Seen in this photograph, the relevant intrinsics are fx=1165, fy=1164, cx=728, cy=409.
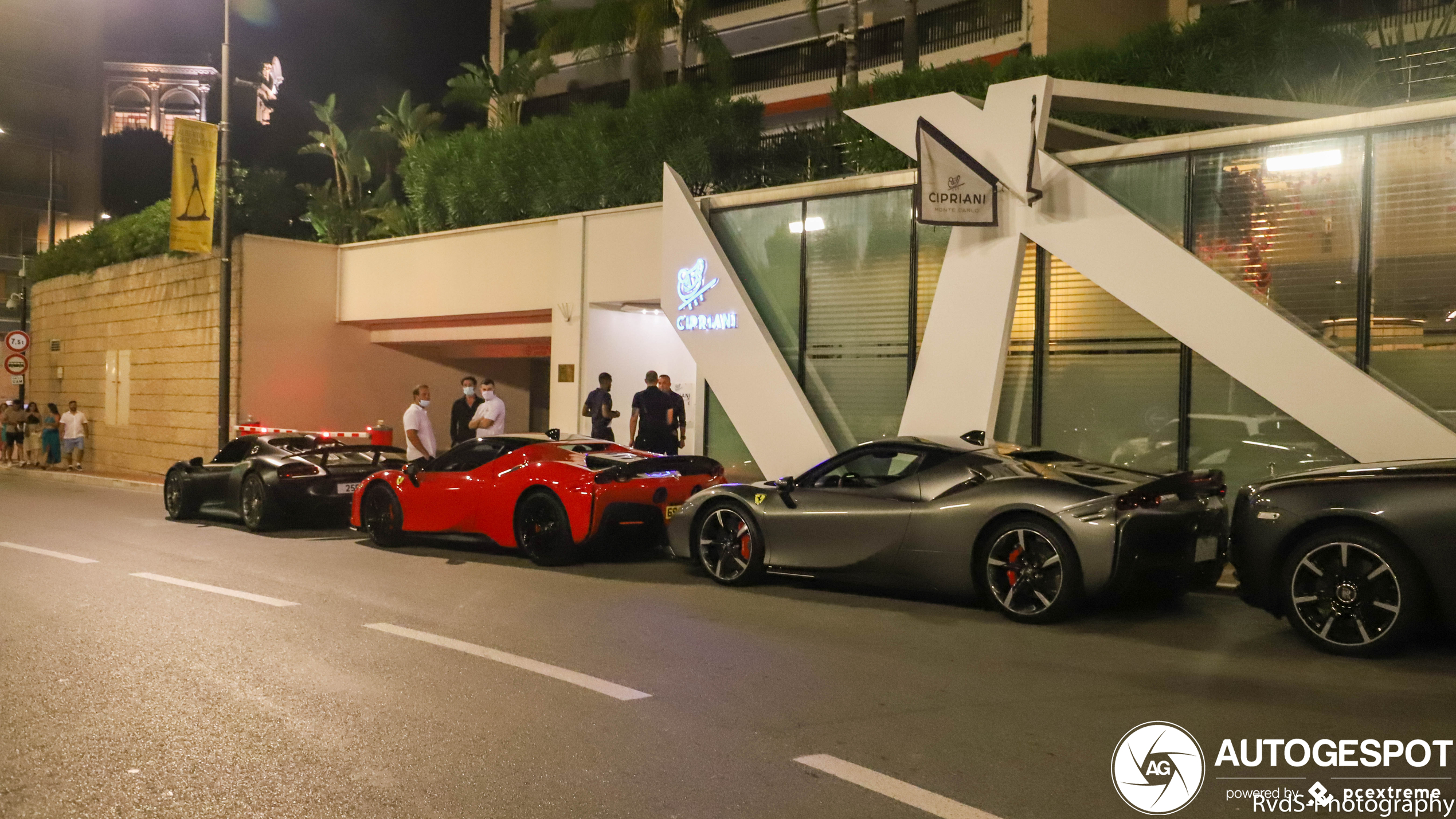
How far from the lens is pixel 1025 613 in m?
7.88

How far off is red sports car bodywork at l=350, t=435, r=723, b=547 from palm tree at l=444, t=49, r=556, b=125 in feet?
60.3

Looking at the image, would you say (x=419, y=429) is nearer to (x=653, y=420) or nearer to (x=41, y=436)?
(x=653, y=420)

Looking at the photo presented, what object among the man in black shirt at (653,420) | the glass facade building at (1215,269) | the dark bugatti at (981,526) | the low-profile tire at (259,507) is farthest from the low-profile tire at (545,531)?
the glass facade building at (1215,269)

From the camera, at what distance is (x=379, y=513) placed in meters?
12.6

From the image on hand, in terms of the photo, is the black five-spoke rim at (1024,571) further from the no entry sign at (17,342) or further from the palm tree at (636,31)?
the no entry sign at (17,342)

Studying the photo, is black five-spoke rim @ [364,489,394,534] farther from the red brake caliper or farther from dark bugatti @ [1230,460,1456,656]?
dark bugatti @ [1230,460,1456,656]

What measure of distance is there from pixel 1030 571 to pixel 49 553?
9.40m

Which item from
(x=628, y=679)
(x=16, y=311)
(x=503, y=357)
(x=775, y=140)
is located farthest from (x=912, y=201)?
(x=16, y=311)

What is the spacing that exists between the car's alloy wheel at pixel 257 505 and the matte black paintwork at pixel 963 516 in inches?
265

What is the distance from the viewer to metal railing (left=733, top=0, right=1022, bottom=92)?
27188mm

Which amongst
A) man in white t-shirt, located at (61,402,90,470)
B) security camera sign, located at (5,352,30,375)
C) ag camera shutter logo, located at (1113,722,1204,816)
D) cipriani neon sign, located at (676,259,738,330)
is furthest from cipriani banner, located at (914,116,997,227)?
security camera sign, located at (5,352,30,375)

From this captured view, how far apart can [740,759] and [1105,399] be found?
8586mm

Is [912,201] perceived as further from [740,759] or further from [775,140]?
[740,759]

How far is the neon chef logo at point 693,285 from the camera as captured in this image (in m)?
15.7
